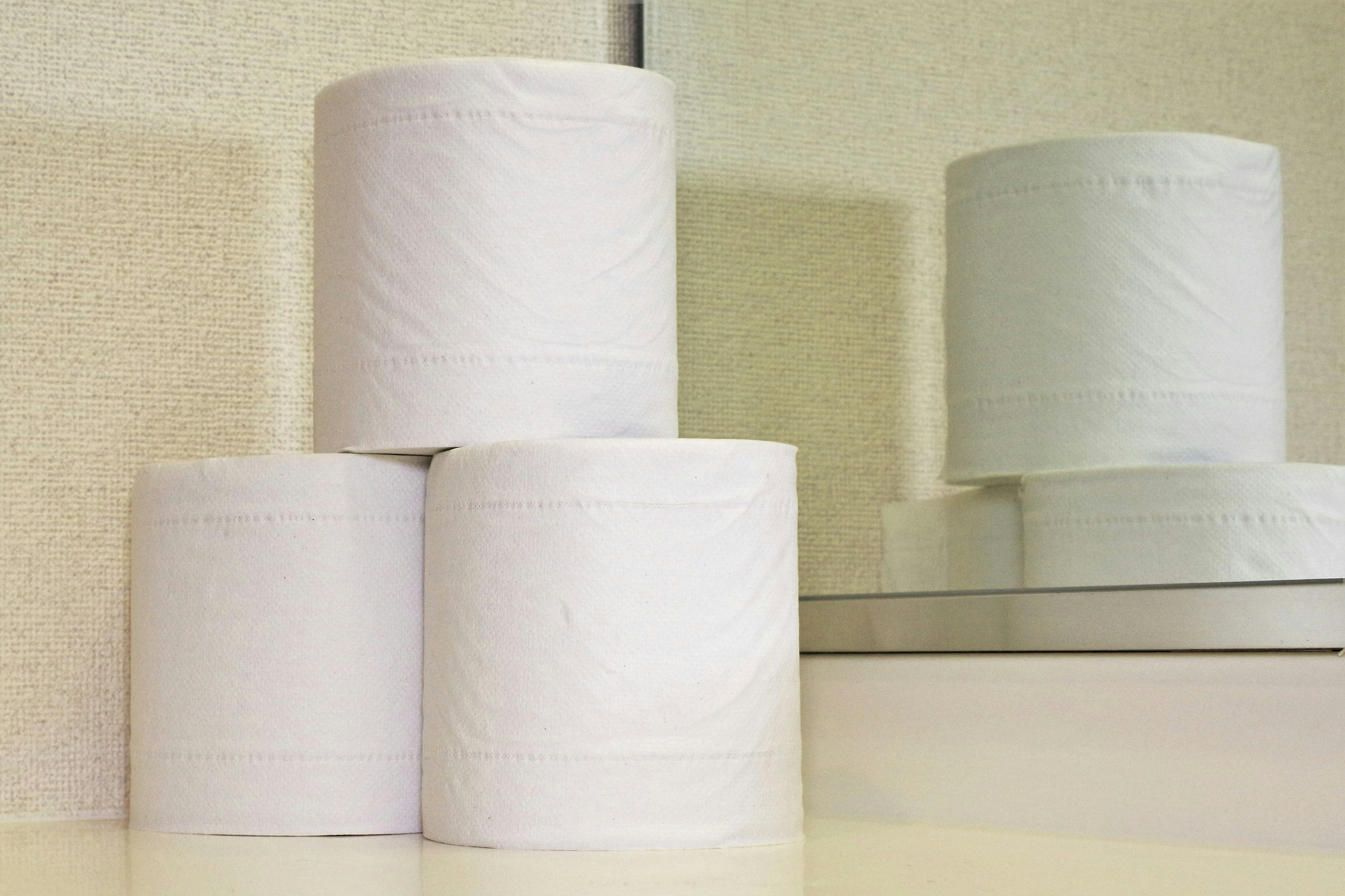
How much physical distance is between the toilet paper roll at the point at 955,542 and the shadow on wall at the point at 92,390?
0.43 metres

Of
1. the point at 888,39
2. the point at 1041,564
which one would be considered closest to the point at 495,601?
the point at 1041,564

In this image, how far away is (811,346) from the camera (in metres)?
1.25

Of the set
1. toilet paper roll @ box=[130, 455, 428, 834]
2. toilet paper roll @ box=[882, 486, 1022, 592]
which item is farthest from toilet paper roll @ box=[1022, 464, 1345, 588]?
toilet paper roll @ box=[130, 455, 428, 834]

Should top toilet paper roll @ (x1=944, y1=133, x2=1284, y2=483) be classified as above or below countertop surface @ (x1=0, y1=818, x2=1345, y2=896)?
above

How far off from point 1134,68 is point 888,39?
241 mm

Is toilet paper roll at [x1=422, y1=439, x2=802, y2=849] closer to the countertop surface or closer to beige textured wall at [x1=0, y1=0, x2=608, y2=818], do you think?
the countertop surface

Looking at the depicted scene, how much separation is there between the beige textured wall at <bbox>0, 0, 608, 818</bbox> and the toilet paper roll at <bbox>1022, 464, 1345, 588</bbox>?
0.52 m

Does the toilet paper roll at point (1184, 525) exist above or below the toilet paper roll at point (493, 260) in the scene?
below

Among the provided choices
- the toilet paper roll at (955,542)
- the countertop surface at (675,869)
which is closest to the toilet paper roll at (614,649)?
the countertop surface at (675,869)

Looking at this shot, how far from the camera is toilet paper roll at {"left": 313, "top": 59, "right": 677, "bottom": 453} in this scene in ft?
3.00

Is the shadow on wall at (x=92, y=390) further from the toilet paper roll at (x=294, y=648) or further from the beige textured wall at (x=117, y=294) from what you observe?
the toilet paper roll at (x=294, y=648)

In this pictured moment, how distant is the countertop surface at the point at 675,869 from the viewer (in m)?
0.74

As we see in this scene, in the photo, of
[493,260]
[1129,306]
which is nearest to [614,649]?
[493,260]

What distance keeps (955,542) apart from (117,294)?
22.1 inches
